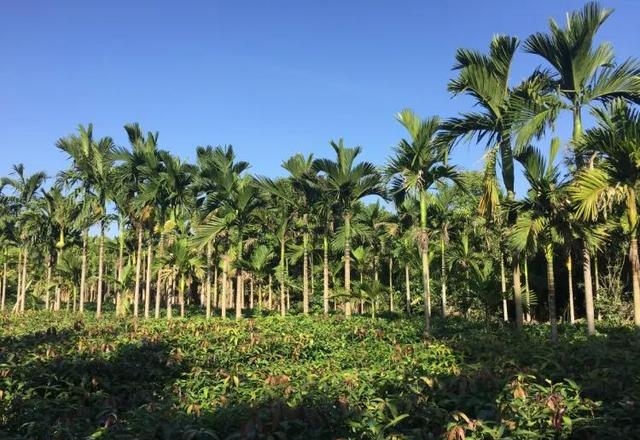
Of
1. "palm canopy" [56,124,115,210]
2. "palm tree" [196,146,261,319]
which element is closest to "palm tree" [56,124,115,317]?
"palm canopy" [56,124,115,210]

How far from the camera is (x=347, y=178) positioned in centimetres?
1964

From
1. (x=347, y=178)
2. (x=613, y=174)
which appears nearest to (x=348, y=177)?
(x=347, y=178)

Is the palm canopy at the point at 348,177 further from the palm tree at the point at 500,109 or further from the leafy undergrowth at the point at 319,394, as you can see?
the leafy undergrowth at the point at 319,394

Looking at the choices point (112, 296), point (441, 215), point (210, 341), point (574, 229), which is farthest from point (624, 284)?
point (112, 296)

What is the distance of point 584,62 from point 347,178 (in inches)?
386

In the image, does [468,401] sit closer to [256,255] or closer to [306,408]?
[306,408]

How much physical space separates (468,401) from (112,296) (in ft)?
153

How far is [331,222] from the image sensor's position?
24.9 meters

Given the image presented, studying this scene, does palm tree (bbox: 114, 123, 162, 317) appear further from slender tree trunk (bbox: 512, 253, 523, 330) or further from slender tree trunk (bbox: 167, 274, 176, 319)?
slender tree trunk (bbox: 512, 253, 523, 330)

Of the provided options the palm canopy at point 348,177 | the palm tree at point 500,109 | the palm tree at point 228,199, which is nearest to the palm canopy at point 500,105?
the palm tree at point 500,109

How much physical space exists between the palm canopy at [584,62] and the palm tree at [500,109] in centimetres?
41

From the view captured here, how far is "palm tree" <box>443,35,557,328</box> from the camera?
429 inches

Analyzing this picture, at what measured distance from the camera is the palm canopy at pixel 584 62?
1052cm

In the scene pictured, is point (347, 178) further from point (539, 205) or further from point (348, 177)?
point (539, 205)
